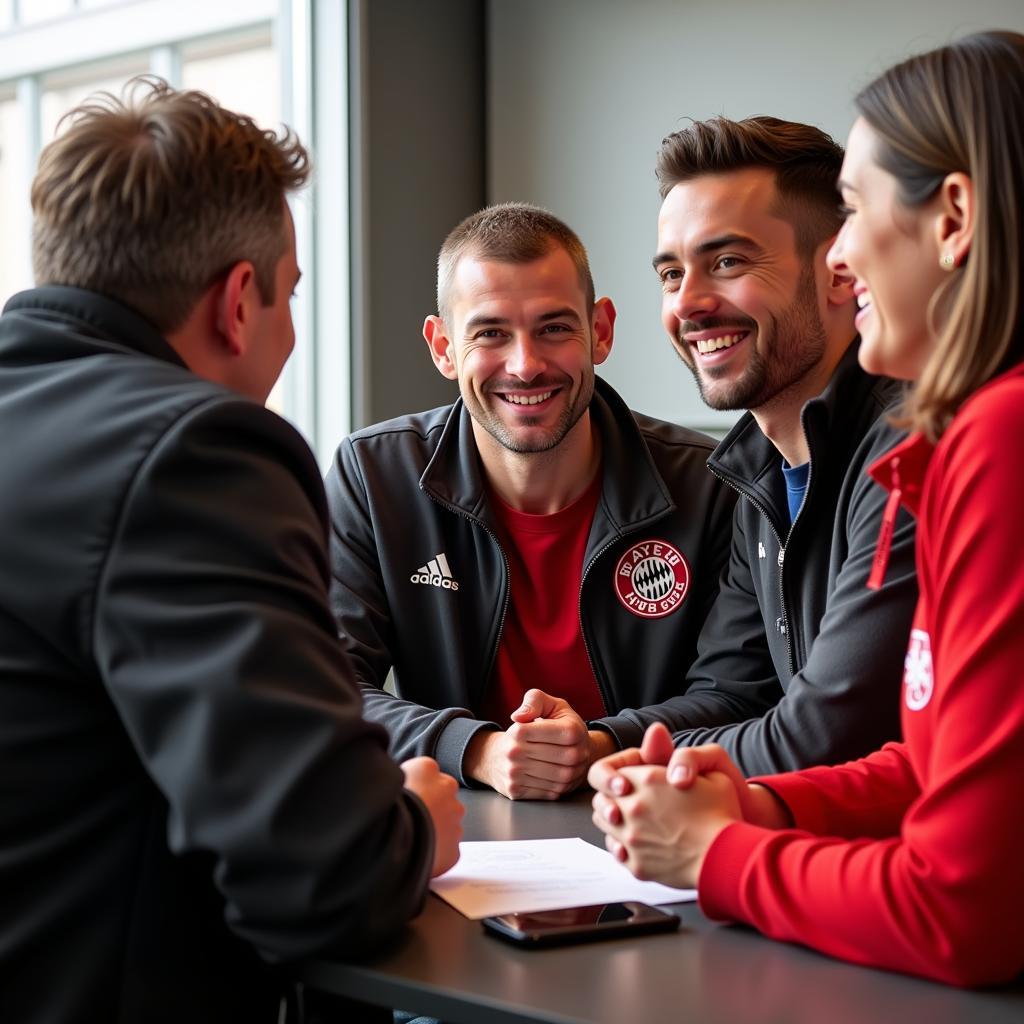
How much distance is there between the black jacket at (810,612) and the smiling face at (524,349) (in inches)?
14.2

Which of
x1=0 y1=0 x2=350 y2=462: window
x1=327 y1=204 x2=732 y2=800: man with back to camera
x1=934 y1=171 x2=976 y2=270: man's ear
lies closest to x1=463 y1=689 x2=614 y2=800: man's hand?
x1=327 y1=204 x2=732 y2=800: man with back to camera

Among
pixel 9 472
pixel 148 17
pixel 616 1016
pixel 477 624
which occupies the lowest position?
pixel 616 1016

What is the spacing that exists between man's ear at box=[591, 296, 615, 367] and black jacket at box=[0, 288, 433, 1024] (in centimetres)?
144

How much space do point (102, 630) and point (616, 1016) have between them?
484 millimetres

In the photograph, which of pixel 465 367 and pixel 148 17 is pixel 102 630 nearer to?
pixel 465 367

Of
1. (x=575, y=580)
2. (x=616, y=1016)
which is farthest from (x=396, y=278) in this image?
(x=616, y=1016)

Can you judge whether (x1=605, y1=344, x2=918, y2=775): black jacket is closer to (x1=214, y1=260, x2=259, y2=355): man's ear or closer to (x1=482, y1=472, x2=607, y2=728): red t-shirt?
(x1=482, y1=472, x2=607, y2=728): red t-shirt

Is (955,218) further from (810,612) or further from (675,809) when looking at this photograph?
(810,612)

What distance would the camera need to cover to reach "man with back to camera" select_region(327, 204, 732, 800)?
224cm

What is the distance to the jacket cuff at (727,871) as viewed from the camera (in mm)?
1147

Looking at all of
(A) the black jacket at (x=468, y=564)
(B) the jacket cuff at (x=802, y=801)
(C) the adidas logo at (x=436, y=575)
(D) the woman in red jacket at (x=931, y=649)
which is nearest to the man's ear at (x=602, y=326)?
(A) the black jacket at (x=468, y=564)

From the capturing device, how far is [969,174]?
1.15m

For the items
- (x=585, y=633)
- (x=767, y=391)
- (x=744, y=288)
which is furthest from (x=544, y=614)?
(x=744, y=288)

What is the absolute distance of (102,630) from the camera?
3.44 feet
